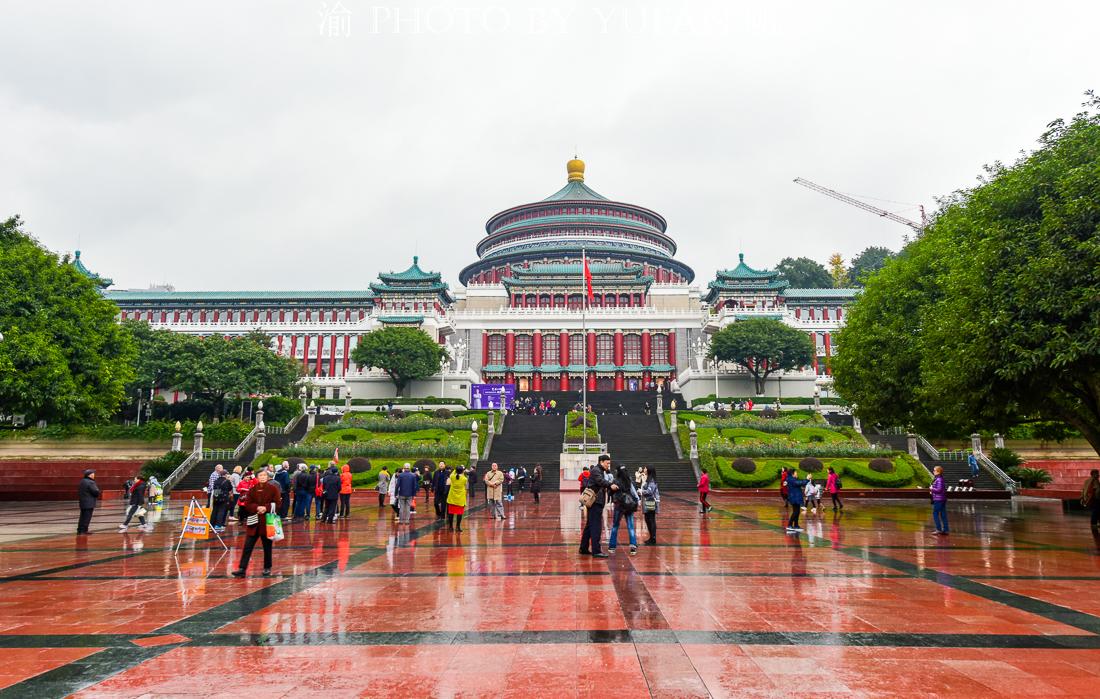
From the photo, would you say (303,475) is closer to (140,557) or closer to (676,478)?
(140,557)

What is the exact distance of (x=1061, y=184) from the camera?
15.5 m

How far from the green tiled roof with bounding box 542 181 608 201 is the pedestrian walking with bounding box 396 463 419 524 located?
7438 centimetres

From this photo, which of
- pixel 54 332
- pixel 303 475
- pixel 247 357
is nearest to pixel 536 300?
pixel 247 357

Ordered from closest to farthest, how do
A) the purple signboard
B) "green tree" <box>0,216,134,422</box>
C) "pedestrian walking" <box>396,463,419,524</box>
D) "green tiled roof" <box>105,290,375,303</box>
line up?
"pedestrian walking" <box>396,463,419,524</box> < "green tree" <box>0,216,134,422</box> < the purple signboard < "green tiled roof" <box>105,290,375,303</box>

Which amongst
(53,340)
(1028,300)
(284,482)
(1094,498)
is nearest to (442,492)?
(284,482)

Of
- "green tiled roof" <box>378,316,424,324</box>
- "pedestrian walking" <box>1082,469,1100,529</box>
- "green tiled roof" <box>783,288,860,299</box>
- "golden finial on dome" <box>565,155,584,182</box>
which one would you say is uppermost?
"golden finial on dome" <box>565,155,584,182</box>

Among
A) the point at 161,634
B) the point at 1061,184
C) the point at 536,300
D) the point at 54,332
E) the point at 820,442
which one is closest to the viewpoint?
the point at 161,634

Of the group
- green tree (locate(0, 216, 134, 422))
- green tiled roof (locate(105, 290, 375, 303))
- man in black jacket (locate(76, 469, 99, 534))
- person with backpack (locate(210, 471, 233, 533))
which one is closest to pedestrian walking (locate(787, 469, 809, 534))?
person with backpack (locate(210, 471, 233, 533))

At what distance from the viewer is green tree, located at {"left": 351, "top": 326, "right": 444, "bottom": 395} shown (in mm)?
60969

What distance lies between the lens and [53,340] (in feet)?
96.1

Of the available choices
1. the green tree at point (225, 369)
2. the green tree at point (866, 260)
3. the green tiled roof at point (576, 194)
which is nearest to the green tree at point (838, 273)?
the green tree at point (866, 260)

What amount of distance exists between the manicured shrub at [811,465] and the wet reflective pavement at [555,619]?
58.1 feet

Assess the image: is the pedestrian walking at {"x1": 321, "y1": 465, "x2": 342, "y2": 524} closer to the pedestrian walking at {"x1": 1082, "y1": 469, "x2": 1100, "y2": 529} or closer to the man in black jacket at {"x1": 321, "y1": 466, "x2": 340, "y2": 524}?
the man in black jacket at {"x1": 321, "y1": 466, "x2": 340, "y2": 524}

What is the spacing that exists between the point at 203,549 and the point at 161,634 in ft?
25.0
